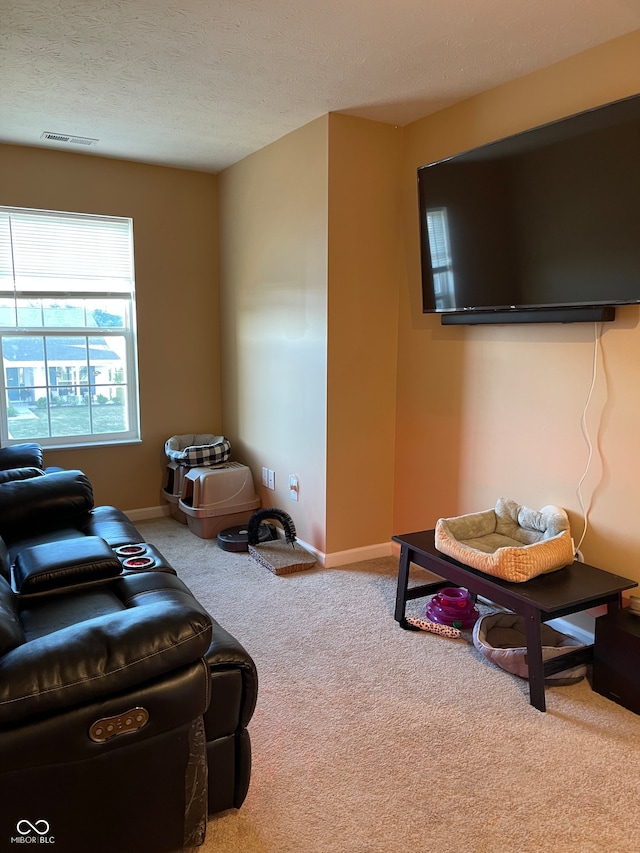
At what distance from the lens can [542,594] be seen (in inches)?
90.1

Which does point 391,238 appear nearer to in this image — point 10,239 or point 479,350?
point 479,350

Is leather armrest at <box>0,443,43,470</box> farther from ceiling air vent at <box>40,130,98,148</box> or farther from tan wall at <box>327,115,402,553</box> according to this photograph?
ceiling air vent at <box>40,130,98,148</box>

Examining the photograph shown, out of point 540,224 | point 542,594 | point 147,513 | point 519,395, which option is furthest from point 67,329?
point 542,594

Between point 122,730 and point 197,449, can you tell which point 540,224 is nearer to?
point 122,730

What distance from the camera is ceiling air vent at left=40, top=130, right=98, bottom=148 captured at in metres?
3.64

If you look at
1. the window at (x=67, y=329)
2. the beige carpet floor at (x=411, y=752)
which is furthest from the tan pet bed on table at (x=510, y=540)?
the window at (x=67, y=329)

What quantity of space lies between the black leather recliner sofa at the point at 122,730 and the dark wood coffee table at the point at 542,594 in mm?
1098

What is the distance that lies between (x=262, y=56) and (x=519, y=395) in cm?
186

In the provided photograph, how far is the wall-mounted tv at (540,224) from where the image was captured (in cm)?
226

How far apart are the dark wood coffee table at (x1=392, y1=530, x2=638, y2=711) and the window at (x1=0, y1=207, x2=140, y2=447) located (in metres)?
2.71

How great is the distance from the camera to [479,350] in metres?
3.13

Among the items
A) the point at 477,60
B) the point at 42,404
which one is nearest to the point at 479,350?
the point at 477,60

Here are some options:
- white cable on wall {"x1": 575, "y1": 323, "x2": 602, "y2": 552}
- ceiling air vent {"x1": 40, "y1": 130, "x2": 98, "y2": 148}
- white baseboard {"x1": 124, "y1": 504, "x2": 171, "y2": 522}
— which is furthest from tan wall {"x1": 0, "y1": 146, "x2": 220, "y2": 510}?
white cable on wall {"x1": 575, "y1": 323, "x2": 602, "y2": 552}

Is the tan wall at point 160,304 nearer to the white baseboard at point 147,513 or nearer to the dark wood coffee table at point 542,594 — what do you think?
the white baseboard at point 147,513
